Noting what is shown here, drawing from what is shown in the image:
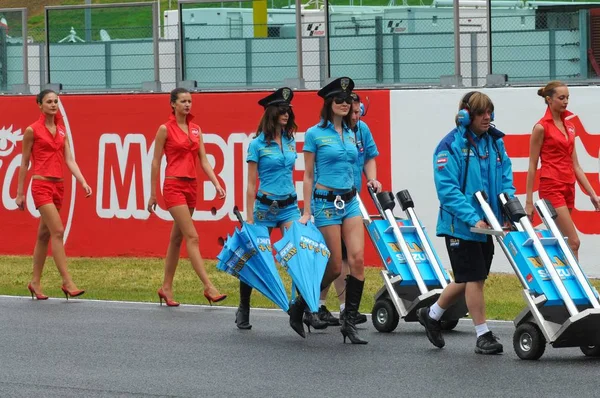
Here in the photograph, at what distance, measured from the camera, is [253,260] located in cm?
1145

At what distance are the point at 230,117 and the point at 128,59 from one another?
5.83ft

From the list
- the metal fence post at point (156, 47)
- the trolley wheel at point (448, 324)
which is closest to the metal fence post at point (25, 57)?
the metal fence post at point (156, 47)

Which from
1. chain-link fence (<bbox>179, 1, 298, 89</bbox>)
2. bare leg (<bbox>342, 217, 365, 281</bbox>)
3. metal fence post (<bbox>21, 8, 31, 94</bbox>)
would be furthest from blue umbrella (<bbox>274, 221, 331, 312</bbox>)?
metal fence post (<bbox>21, 8, 31, 94</bbox>)

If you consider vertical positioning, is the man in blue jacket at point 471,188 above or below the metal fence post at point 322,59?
below

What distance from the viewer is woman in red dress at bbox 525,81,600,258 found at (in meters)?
12.1

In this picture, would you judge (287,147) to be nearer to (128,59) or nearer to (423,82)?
(423,82)

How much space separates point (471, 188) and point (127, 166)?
8624mm

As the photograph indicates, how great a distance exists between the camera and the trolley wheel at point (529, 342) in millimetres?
9328

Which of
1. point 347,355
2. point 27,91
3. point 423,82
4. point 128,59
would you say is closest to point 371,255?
point 423,82

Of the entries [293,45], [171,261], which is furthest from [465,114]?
[293,45]

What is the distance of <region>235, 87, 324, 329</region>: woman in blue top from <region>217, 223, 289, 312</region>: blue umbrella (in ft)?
0.56

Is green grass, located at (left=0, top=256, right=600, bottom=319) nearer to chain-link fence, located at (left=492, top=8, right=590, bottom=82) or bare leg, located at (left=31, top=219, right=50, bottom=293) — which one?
bare leg, located at (left=31, top=219, right=50, bottom=293)

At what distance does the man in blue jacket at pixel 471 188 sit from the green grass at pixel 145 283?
7.49 ft

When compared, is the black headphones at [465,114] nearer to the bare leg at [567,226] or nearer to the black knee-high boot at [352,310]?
the black knee-high boot at [352,310]
